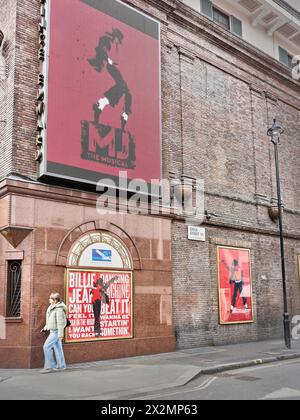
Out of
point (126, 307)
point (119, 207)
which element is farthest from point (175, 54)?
Answer: point (126, 307)

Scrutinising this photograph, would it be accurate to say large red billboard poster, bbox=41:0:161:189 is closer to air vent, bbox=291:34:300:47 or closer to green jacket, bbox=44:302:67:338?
green jacket, bbox=44:302:67:338

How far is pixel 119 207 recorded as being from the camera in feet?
45.2

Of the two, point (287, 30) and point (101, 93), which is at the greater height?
point (287, 30)

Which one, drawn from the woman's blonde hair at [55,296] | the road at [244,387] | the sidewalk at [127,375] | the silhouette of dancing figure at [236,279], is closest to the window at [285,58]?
the silhouette of dancing figure at [236,279]

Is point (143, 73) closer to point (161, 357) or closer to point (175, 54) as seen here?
point (175, 54)

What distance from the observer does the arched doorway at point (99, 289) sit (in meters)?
12.4

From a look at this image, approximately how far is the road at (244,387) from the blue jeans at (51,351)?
10.2 ft

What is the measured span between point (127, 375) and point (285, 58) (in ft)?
59.6

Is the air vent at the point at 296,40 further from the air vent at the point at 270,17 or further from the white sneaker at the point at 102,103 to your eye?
the white sneaker at the point at 102,103

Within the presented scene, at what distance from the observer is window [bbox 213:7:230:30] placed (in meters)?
19.8

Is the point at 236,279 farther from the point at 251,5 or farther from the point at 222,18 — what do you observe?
the point at 251,5

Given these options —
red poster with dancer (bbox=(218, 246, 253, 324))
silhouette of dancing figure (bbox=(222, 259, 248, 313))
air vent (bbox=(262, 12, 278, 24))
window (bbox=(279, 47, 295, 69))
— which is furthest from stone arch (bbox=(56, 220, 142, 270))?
window (bbox=(279, 47, 295, 69))

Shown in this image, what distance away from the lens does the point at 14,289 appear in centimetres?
1189

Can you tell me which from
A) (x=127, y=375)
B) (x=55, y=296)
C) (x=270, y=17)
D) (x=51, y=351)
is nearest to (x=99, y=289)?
(x=55, y=296)
